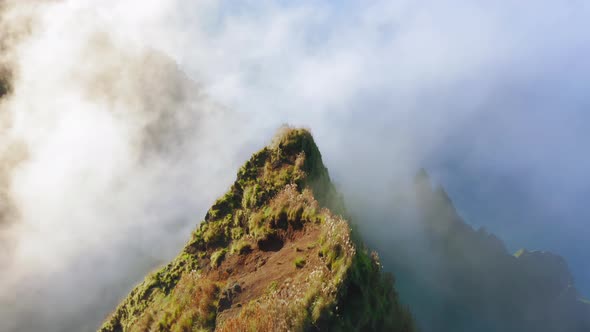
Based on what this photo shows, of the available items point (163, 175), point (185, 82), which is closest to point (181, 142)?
point (163, 175)

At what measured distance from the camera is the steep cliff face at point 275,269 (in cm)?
776

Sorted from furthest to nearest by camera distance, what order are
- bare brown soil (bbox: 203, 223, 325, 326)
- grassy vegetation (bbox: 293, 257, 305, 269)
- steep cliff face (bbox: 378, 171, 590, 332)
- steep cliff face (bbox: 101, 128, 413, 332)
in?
steep cliff face (bbox: 378, 171, 590, 332), grassy vegetation (bbox: 293, 257, 305, 269), bare brown soil (bbox: 203, 223, 325, 326), steep cliff face (bbox: 101, 128, 413, 332)

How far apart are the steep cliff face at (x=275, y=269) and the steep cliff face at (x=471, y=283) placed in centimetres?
4290

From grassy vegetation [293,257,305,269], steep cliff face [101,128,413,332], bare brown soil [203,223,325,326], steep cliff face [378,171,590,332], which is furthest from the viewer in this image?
steep cliff face [378,171,590,332]

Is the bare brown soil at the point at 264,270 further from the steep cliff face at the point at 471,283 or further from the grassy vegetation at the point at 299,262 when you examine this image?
the steep cliff face at the point at 471,283

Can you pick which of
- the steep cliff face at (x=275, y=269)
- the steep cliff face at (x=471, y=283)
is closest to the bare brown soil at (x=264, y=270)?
the steep cliff face at (x=275, y=269)

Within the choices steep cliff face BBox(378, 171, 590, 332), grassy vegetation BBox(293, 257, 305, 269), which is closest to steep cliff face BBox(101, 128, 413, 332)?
grassy vegetation BBox(293, 257, 305, 269)

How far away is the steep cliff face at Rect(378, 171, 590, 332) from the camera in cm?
6550

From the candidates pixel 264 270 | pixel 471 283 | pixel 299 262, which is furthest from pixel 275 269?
pixel 471 283

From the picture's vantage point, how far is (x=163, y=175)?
85.6 meters

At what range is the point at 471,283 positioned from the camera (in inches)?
3290

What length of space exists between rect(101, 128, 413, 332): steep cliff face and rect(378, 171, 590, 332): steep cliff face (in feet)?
141

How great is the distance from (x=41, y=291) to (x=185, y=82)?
53.2m

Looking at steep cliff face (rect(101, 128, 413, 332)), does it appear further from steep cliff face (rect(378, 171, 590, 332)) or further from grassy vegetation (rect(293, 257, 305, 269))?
steep cliff face (rect(378, 171, 590, 332))
